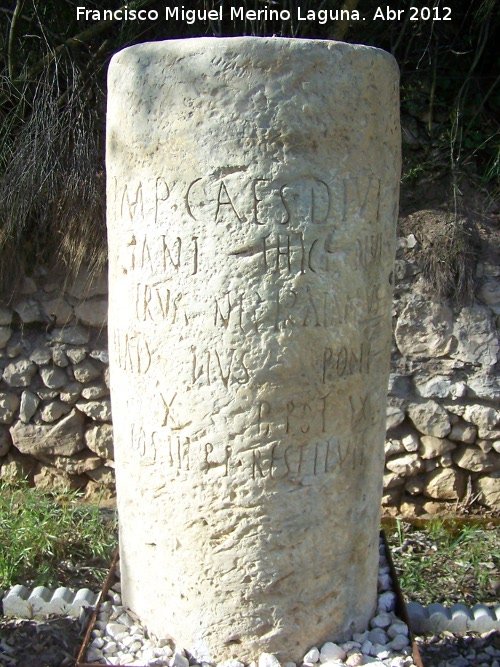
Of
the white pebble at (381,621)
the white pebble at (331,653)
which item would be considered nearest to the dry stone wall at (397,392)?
the white pebble at (381,621)

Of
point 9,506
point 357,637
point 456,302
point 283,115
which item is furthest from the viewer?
point 456,302

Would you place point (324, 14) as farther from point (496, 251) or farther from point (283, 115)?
point (283, 115)

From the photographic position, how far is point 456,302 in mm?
3918

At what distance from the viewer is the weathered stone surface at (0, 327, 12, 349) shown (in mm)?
4102

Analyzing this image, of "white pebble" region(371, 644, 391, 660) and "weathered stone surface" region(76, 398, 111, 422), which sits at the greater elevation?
"weathered stone surface" region(76, 398, 111, 422)

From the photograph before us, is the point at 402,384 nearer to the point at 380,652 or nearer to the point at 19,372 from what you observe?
the point at 380,652

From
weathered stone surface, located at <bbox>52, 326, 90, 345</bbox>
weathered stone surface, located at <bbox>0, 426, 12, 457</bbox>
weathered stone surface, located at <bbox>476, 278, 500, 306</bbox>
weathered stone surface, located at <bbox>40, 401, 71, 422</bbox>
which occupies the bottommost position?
weathered stone surface, located at <bbox>0, 426, 12, 457</bbox>

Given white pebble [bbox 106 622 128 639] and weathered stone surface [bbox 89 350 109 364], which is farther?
weathered stone surface [bbox 89 350 109 364]

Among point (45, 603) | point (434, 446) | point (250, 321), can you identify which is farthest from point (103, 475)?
point (250, 321)

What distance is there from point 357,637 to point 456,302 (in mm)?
2068

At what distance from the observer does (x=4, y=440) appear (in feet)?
13.7

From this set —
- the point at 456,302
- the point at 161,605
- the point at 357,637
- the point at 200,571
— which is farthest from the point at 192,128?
the point at 456,302

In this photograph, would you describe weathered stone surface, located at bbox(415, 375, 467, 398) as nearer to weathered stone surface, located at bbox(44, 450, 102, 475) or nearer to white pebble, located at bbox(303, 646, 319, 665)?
weathered stone surface, located at bbox(44, 450, 102, 475)

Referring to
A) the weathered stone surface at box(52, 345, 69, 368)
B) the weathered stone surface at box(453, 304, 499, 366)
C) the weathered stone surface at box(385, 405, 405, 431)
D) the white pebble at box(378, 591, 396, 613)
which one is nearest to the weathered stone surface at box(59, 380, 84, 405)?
the weathered stone surface at box(52, 345, 69, 368)
